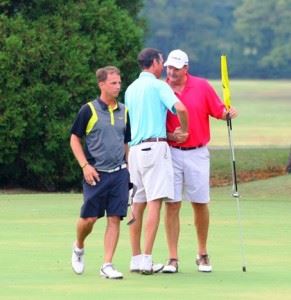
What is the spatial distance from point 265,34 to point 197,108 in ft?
339

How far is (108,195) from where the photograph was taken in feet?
45.0

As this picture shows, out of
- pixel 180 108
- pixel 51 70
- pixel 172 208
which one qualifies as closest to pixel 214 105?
pixel 180 108

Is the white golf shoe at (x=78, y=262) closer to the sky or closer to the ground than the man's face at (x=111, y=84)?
closer to the ground

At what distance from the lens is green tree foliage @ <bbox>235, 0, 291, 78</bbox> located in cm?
10981

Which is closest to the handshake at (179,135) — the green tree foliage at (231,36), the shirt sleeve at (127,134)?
the shirt sleeve at (127,134)

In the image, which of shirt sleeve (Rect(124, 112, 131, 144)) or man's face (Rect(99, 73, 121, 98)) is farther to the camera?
shirt sleeve (Rect(124, 112, 131, 144))

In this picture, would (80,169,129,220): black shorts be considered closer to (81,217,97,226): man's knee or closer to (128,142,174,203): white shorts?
(81,217,97,226): man's knee

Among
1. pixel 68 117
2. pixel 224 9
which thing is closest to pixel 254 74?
pixel 224 9

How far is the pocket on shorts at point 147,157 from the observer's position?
1377 centimetres

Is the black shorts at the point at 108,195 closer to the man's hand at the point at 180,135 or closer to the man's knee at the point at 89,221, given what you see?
the man's knee at the point at 89,221

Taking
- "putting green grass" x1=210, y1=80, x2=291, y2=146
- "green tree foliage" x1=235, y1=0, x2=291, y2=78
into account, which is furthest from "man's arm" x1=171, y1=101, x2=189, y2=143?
"green tree foliage" x1=235, y1=0, x2=291, y2=78

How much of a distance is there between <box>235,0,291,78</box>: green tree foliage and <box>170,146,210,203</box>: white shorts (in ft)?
312

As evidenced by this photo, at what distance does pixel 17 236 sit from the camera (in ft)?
59.5

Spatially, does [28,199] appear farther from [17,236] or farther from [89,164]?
[89,164]
